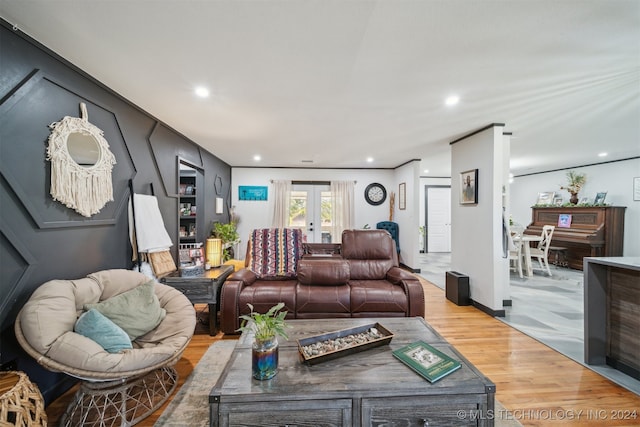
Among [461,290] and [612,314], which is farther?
[461,290]

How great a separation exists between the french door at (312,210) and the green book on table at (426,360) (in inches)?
184

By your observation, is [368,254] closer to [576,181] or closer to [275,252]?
[275,252]

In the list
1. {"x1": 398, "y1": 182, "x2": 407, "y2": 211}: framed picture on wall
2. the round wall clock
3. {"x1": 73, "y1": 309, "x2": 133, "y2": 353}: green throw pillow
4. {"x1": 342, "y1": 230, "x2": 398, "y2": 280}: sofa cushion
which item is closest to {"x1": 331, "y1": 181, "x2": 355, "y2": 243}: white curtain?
the round wall clock

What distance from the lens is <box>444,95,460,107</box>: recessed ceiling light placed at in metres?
2.33

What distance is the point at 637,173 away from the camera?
4863 mm

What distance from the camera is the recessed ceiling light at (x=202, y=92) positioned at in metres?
2.15

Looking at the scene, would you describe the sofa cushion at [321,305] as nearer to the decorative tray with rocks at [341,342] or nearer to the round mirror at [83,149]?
the decorative tray with rocks at [341,342]

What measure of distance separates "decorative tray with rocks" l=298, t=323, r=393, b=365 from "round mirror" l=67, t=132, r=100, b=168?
6.86 ft

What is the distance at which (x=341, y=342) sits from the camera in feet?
4.92

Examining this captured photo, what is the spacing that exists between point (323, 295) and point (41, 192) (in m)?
2.34

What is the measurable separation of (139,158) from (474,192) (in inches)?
161

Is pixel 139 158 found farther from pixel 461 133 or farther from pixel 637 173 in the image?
pixel 637 173

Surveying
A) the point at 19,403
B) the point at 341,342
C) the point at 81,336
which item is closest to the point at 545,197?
the point at 341,342

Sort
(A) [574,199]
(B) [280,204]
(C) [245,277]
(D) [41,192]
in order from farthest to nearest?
(B) [280,204]
(A) [574,199]
(C) [245,277]
(D) [41,192]
